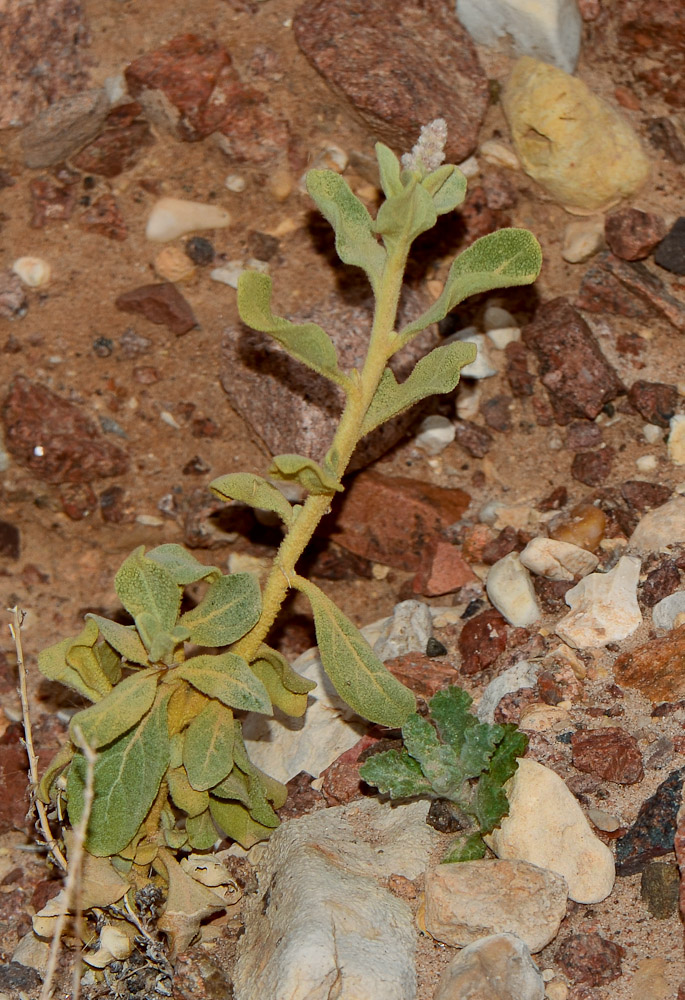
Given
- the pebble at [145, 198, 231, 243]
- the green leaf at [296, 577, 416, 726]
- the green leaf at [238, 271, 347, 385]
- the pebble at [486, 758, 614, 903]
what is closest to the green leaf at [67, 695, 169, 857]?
the green leaf at [296, 577, 416, 726]

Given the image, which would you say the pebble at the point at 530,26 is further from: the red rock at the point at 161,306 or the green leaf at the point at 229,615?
the green leaf at the point at 229,615

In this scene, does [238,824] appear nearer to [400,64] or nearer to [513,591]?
[513,591]

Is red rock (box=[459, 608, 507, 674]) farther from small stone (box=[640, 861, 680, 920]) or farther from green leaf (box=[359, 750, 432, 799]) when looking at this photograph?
small stone (box=[640, 861, 680, 920])

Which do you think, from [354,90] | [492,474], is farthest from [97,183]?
[492,474]

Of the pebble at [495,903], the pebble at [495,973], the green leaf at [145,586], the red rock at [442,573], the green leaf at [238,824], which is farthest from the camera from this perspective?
the red rock at [442,573]

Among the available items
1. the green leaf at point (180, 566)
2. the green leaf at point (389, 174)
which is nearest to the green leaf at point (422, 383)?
the green leaf at point (389, 174)

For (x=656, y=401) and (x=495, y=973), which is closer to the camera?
(x=495, y=973)

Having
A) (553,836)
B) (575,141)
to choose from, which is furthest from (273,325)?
(575,141)
